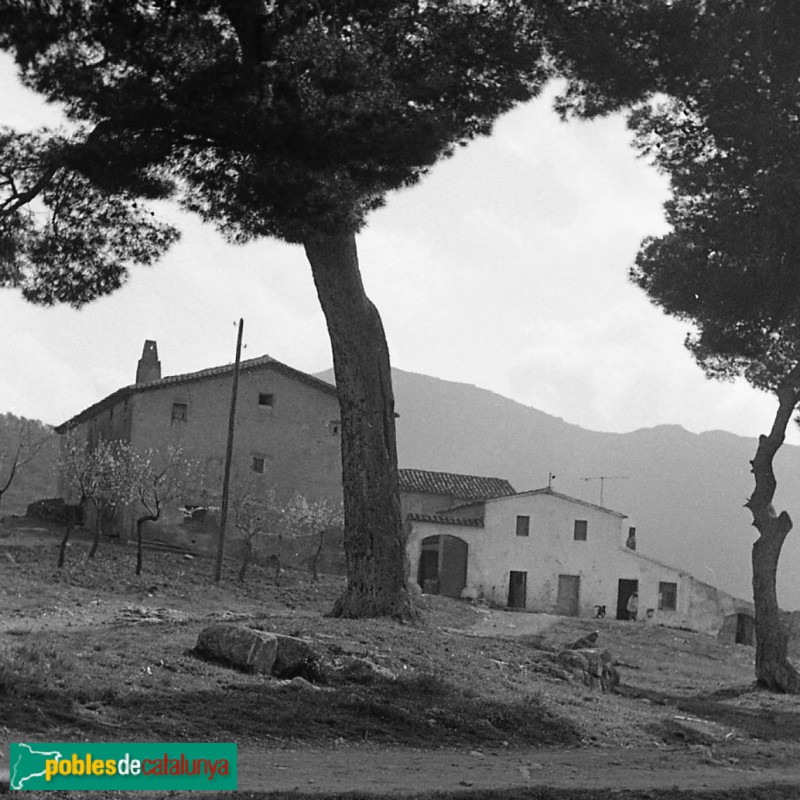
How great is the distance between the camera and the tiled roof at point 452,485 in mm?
52781

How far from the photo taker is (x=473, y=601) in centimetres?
4603

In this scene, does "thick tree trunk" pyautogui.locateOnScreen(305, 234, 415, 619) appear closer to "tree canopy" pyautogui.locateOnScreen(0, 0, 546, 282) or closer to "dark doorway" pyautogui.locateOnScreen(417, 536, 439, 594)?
"tree canopy" pyautogui.locateOnScreen(0, 0, 546, 282)

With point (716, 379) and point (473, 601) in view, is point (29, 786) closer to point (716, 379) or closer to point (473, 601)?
point (716, 379)

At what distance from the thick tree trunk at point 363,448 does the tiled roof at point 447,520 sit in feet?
95.6

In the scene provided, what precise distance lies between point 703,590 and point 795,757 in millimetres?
37787

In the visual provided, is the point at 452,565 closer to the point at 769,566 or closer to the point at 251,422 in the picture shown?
the point at 251,422

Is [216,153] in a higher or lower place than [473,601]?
higher

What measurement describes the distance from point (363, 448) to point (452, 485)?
3622 cm

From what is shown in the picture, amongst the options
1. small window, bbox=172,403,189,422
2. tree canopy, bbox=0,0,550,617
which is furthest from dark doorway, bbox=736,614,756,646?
tree canopy, bbox=0,0,550,617

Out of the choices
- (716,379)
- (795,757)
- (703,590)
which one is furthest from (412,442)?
(795,757)

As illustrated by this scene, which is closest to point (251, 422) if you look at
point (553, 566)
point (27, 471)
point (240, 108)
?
point (553, 566)

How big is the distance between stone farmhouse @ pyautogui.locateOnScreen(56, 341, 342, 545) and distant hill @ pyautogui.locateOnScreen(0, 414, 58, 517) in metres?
18.8

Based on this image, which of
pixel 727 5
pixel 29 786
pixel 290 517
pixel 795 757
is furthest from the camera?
pixel 290 517

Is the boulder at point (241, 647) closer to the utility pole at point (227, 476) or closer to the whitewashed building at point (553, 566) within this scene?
the utility pole at point (227, 476)
